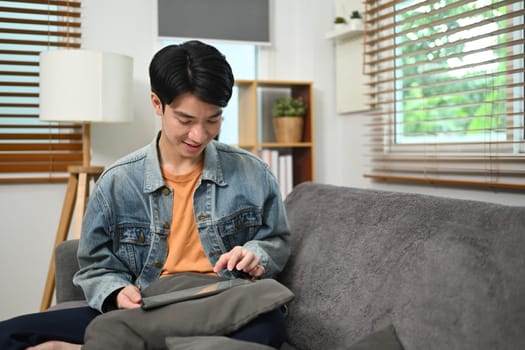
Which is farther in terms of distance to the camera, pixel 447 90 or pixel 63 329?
pixel 447 90

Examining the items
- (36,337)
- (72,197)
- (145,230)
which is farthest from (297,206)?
(72,197)

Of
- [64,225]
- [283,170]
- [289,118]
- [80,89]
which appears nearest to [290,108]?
[289,118]

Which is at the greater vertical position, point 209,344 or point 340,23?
point 340,23

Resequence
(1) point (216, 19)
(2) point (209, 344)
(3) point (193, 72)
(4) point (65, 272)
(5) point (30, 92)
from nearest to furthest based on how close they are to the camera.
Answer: (2) point (209, 344) → (3) point (193, 72) → (4) point (65, 272) → (5) point (30, 92) → (1) point (216, 19)

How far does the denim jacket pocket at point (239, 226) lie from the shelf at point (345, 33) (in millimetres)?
1740

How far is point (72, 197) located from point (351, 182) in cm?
154

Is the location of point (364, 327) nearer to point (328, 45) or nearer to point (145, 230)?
point (145, 230)

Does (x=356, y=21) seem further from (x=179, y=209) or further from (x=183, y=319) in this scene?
(x=183, y=319)

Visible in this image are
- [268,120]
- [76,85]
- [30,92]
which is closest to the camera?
[76,85]

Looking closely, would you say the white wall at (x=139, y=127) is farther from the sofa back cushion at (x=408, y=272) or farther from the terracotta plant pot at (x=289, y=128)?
the sofa back cushion at (x=408, y=272)

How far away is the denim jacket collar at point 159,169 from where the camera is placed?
1489mm

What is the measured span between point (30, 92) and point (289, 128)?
54.5 inches

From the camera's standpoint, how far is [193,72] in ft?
4.45

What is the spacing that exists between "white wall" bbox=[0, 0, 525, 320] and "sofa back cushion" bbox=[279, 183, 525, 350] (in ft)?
3.91
